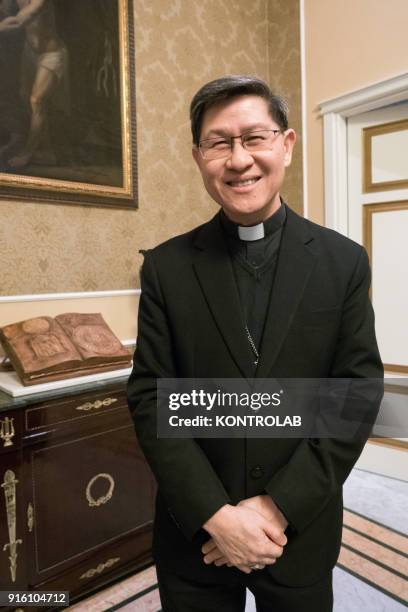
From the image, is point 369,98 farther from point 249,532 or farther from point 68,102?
point 249,532

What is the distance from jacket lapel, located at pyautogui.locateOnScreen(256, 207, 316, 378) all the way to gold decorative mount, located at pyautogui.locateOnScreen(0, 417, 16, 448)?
1.26m

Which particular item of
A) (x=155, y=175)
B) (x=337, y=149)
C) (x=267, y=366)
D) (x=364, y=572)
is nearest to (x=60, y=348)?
(x=267, y=366)

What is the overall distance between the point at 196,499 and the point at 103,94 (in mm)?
2660

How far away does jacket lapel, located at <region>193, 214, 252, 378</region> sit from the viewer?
1033mm

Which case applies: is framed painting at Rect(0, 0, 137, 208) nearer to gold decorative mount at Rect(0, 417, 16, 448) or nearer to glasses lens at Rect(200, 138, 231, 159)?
gold decorative mount at Rect(0, 417, 16, 448)

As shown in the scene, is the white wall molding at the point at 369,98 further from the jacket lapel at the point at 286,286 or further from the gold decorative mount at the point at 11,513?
the gold decorative mount at the point at 11,513

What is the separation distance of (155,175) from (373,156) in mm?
1581

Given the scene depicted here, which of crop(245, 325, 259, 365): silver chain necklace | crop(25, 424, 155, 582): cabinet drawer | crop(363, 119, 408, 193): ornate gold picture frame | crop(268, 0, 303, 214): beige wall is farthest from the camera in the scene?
crop(268, 0, 303, 214): beige wall

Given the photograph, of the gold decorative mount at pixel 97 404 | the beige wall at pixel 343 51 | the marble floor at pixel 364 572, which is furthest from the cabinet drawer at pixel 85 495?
the beige wall at pixel 343 51

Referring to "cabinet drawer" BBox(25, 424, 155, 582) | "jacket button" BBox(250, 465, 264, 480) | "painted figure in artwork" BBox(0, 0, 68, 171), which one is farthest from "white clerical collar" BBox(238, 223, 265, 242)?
"painted figure in artwork" BBox(0, 0, 68, 171)

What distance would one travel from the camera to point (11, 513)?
1.82 metres

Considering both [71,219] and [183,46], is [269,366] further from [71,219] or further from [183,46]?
[183,46]

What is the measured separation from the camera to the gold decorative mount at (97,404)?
6.66ft

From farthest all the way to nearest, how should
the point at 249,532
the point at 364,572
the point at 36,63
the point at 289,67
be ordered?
the point at 289,67, the point at 36,63, the point at 364,572, the point at 249,532
